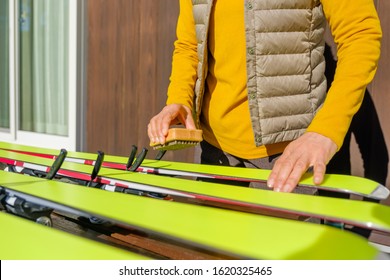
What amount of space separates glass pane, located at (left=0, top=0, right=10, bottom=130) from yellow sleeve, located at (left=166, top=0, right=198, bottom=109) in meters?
4.18

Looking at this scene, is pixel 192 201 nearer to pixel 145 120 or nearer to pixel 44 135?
pixel 145 120

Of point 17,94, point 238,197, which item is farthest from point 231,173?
point 17,94

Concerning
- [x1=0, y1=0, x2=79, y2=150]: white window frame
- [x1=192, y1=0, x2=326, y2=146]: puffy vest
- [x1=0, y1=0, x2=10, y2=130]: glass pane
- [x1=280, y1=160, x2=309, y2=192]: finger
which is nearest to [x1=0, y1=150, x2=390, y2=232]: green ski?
[x1=280, y1=160, x2=309, y2=192]: finger

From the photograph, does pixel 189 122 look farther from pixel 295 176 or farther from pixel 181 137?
pixel 295 176

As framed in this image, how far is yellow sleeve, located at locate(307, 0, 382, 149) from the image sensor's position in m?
1.18

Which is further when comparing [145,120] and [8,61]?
[8,61]

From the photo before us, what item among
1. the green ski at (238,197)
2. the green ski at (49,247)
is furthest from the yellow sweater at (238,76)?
the green ski at (49,247)

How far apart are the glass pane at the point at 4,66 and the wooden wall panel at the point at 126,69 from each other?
1.89 meters

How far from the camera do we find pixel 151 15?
10.8 ft

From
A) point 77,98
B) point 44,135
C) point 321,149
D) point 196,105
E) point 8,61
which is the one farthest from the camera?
point 8,61

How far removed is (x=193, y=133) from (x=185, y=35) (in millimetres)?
484

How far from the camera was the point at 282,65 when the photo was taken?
146cm

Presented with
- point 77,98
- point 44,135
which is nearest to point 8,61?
point 44,135

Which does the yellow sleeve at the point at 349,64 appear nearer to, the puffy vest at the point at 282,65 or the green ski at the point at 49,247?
the puffy vest at the point at 282,65
